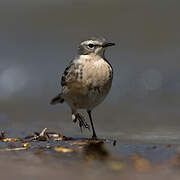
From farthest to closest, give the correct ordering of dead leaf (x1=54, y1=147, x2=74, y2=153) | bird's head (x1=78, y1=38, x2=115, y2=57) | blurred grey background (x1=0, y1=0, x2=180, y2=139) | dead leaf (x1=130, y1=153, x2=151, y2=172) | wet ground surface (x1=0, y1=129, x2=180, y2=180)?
blurred grey background (x1=0, y1=0, x2=180, y2=139), bird's head (x1=78, y1=38, x2=115, y2=57), dead leaf (x1=54, y1=147, x2=74, y2=153), dead leaf (x1=130, y1=153, x2=151, y2=172), wet ground surface (x1=0, y1=129, x2=180, y2=180)

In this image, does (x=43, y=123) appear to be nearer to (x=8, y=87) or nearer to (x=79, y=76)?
(x=8, y=87)

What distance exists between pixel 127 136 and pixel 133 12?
6.65 m

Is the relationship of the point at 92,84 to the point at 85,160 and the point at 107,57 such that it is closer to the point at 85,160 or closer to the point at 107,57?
the point at 85,160

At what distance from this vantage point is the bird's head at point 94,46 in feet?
27.9

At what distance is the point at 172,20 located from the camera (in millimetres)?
15188

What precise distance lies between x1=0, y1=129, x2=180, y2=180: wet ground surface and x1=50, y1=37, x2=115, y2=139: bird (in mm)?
857

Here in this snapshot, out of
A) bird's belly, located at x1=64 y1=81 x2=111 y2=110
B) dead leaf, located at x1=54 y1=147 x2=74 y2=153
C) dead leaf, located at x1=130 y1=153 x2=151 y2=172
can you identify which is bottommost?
dead leaf, located at x1=130 y1=153 x2=151 y2=172

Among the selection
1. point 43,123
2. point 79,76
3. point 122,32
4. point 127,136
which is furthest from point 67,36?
point 79,76

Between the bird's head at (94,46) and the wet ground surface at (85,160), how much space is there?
4.81 ft

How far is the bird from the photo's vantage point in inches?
323

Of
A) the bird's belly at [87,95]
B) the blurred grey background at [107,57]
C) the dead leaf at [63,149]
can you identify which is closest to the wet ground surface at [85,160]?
the dead leaf at [63,149]

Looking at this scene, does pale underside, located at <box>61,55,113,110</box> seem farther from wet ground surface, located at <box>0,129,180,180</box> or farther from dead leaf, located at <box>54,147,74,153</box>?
dead leaf, located at <box>54,147,74,153</box>

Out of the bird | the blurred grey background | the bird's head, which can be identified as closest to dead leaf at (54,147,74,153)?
the bird

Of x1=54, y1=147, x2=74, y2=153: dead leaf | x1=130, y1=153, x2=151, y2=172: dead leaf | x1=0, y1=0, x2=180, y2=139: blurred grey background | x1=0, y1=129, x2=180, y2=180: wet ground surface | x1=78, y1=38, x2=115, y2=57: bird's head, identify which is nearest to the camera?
x1=0, y1=129, x2=180, y2=180: wet ground surface
